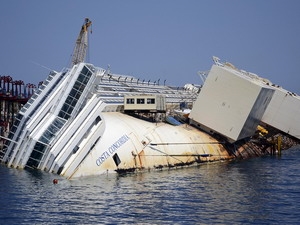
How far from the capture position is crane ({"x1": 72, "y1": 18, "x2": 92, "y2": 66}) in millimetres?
123312

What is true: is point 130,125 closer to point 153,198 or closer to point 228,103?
point 228,103

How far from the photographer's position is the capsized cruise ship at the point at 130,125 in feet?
224

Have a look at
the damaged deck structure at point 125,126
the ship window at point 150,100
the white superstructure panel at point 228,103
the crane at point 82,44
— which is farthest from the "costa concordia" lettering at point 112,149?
the crane at point 82,44

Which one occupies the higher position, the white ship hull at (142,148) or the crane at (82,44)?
the crane at (82,44)

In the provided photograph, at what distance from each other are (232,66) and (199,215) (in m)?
60.4

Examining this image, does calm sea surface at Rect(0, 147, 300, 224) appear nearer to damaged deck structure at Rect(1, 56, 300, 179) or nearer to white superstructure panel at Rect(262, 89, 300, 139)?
damaged deck structure at Rect(1, 56, 300, 179)

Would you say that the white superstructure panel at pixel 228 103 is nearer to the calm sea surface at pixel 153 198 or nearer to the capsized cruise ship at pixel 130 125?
the capsized cruise ship at pixel 130 125

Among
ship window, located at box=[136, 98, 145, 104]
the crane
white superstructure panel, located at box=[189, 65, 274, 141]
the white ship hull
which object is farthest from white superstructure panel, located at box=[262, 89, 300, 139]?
the crane

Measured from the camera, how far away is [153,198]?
55875mm

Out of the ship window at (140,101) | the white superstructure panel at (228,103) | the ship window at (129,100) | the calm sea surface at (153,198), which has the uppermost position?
the white superstructure panel at (228,103)

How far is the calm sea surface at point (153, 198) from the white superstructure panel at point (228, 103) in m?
15.5

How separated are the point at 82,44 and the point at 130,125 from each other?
51348mm

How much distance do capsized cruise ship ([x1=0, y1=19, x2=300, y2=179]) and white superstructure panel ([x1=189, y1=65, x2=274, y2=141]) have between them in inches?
6.4

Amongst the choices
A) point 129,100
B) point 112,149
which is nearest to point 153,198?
point 112,149
